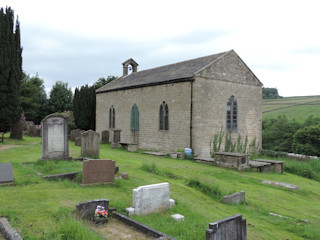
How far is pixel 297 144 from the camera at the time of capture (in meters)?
30.7

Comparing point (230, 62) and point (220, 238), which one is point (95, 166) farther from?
point (230, 62)

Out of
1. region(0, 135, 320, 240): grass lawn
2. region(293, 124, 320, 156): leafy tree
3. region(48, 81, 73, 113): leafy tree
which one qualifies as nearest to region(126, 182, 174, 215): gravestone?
region(0, 135, 320, 240): grass lawn

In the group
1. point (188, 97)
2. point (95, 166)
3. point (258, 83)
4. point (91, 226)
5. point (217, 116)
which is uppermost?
point (258, 83)

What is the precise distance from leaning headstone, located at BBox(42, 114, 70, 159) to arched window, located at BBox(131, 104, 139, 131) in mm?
11202

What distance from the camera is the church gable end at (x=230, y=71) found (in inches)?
711

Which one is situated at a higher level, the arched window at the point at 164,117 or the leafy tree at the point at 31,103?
the leafy tree at the point at 31,103

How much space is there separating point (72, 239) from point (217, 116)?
15.3 m

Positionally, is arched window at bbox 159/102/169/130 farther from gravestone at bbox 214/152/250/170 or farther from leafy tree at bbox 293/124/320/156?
leafy tree at bbox 293/124/320/156

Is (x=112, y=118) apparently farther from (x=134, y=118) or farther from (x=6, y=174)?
(x=6, y=174)

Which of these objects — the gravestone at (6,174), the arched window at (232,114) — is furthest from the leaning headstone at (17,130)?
the arched window at (232,114)

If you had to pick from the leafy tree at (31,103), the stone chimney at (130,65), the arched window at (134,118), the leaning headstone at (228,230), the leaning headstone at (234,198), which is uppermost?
the stone chimney at (130,65)

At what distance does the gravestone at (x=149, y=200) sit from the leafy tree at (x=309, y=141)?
2792cm

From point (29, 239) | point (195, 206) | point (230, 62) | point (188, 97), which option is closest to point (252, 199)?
point (195, 206)

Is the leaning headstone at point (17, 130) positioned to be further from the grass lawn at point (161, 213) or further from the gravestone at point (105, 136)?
the grass lawn at point (161, 213)
